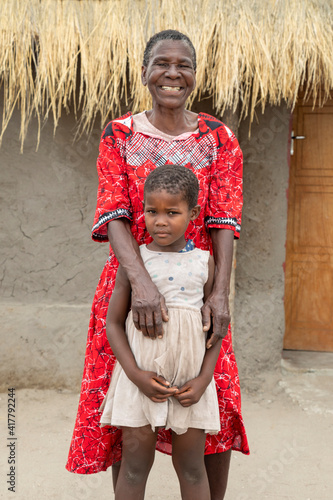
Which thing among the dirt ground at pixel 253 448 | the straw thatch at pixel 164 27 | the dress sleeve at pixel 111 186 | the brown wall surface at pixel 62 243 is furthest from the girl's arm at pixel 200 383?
the brown wall surface at pixel 62 243

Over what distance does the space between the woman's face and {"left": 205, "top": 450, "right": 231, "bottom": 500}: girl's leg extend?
128cm

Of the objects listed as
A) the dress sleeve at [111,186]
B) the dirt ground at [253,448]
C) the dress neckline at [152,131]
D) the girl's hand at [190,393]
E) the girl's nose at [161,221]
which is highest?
the dress neckline at [152,131]

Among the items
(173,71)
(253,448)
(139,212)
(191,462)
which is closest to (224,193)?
(139,212)

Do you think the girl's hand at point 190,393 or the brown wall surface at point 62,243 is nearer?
the girl's hand at point 190,393

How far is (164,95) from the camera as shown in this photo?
6.19ft

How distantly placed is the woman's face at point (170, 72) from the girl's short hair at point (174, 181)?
282 mm

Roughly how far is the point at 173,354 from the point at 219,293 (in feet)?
0.84

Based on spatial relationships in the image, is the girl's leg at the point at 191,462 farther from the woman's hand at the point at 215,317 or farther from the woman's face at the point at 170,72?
the woman's face at the point at 170,72

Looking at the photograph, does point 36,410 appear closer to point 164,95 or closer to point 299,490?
point 299,490

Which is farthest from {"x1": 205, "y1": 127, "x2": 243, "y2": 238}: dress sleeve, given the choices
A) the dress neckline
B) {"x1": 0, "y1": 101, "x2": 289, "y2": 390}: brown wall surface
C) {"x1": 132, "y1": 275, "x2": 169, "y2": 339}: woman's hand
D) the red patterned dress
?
{"x1": 0, "y1": 101, "x2": 289, "y2": 390}: brown wall surface

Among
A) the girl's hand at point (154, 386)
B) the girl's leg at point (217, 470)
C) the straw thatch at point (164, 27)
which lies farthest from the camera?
the straw thatch at point (164, 27)

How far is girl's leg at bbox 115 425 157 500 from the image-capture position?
1768mm

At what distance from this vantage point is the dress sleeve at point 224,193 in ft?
6.43

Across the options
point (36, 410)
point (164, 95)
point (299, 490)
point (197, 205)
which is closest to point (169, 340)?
point (197, 205)
